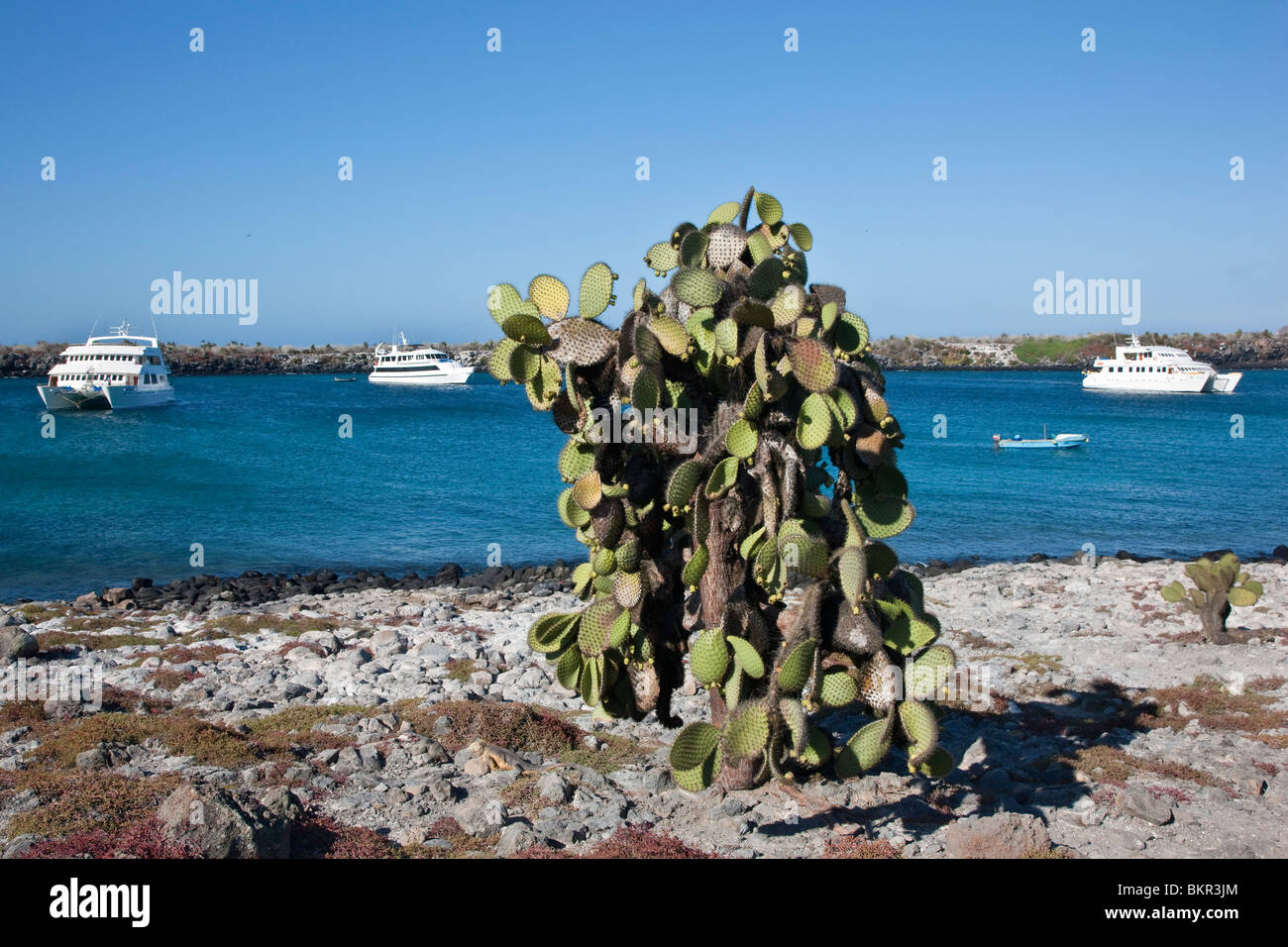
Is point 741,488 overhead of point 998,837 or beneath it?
overhead

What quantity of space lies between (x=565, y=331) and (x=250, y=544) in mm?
22857

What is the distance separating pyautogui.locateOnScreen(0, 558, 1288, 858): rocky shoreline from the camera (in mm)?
5969

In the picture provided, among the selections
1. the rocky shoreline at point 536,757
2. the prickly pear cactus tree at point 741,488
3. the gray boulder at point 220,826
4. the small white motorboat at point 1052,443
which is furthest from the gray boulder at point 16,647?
the small white motorboat at point 1052,443

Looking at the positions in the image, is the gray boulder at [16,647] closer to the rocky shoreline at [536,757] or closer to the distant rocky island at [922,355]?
the rocky shoreline at [536,757]

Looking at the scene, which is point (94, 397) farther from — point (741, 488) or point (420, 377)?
point (741, 488)

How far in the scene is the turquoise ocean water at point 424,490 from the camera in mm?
24766

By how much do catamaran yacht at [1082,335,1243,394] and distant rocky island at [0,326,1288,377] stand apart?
25.8 m

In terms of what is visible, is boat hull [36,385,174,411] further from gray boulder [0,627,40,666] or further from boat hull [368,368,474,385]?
gray boulder [0,627,40,666]

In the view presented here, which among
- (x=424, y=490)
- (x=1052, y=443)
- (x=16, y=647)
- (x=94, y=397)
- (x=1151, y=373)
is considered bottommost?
(x=424, y=490)

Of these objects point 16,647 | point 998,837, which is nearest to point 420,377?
point 16,647

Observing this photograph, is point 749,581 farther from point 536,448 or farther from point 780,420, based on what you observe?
point 536,448

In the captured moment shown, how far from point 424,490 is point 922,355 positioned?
406 ft

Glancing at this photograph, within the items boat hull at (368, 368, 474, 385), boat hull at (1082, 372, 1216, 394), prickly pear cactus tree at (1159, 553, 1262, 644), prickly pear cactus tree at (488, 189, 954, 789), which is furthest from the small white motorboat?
boat hull at (368, 368, 474, 385)

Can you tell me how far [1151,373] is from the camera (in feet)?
276
